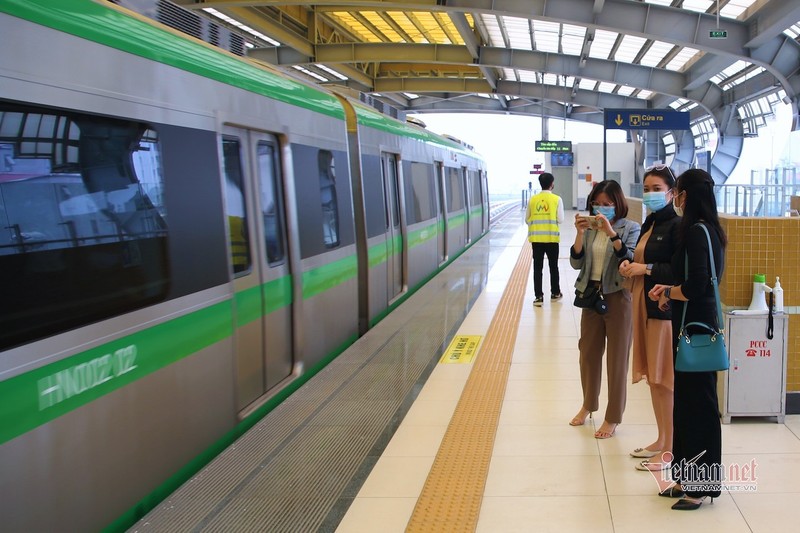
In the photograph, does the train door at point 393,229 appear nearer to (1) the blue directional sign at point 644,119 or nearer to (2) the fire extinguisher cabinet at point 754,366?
(2) the fire extinguisher cabinet at point 754,366

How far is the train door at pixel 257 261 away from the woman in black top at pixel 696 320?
2685 millimetres

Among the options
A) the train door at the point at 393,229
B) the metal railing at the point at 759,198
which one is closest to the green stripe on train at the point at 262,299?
the train door at the point at 393,229

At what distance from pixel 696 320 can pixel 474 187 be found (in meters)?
18.1

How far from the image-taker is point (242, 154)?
531 centimetres

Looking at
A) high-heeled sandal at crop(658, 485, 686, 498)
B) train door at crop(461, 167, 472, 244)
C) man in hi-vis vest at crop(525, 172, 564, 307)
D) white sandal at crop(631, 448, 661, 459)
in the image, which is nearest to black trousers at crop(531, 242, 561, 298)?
man in hi-vis vest at crop(525, 172, 564, 307)

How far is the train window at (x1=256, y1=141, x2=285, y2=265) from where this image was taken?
5.73m

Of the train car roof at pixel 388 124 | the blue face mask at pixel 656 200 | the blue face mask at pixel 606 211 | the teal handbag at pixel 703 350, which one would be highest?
the train car roof at pixel 388 124

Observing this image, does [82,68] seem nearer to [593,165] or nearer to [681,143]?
[593,165]

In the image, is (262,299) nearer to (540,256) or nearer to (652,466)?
(652,466)

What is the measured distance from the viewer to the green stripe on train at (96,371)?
9.62 feet

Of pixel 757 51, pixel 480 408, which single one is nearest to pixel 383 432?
pixel 480 408

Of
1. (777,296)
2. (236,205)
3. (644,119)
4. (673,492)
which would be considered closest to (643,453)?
(673,492)

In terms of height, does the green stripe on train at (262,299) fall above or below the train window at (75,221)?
below

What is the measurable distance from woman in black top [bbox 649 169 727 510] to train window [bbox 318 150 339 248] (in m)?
3.82
